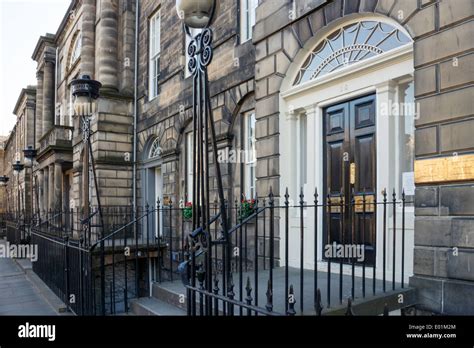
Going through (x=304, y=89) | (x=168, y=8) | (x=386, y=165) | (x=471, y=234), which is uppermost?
(x=168, y=8)

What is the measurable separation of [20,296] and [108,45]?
993 centimetres

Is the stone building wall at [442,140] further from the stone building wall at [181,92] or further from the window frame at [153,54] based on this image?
the window frame at [153,54]

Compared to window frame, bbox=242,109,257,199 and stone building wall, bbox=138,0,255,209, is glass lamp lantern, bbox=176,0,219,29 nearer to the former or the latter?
stone building wall, bbox=138,0,255,209

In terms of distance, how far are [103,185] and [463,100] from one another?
12117mm

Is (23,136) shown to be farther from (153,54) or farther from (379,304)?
(379,304)

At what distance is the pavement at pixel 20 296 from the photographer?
23.3ft

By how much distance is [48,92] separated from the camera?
2741cm

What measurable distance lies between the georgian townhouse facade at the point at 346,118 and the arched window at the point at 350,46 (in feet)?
0.06

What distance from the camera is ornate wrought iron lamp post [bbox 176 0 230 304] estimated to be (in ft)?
11.8

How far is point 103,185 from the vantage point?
14180mm

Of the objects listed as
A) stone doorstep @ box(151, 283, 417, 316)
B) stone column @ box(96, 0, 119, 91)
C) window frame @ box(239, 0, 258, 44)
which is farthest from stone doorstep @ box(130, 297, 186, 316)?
stone column @ box(96, 0, 119, 91)

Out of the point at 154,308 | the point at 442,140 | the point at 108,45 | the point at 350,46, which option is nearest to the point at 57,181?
the point at 108,45
